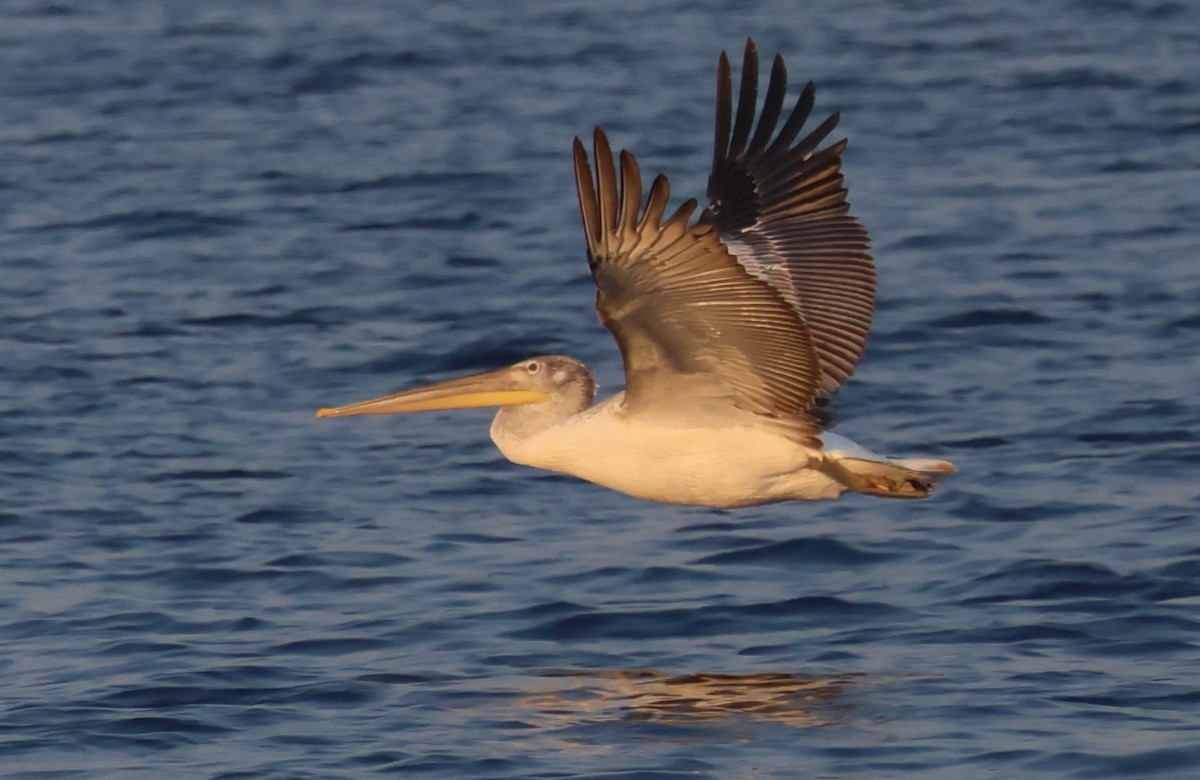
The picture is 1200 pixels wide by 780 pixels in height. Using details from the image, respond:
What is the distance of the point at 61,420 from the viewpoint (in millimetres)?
9859

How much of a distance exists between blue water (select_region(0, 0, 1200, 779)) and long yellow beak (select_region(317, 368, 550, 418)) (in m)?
0.75

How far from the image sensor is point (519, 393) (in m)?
7.29

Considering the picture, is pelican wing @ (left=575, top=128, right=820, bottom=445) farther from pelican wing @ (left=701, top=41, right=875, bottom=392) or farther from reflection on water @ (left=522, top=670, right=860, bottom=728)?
reflection on water @ (left=522, top=670, right=860, bottom=728)

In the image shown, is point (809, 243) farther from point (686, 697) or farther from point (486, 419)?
point (486, 419)

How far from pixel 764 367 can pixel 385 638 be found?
1.71 m

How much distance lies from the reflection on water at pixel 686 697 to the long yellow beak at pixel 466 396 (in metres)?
0.88

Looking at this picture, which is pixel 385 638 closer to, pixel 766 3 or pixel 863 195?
pixel 863 195

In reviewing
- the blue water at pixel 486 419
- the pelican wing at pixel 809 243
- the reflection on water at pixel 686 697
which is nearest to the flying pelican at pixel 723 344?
the pelican wing at pixel 809 243

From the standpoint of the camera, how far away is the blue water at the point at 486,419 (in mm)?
6730

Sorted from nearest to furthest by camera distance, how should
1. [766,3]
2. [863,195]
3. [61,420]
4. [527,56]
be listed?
1. [61,420]
2. [863,195]
3. [527,56]
4. [766,3]

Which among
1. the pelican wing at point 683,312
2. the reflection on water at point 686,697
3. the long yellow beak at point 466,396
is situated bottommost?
the reflection on water at point 686,697

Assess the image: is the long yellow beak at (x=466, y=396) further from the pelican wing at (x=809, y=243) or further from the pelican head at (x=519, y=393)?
the pelican wing at (x=809, y=243)

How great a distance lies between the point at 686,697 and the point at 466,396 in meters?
1.23

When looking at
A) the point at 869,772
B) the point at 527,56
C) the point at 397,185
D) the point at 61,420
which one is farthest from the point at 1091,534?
the point at 527,56
